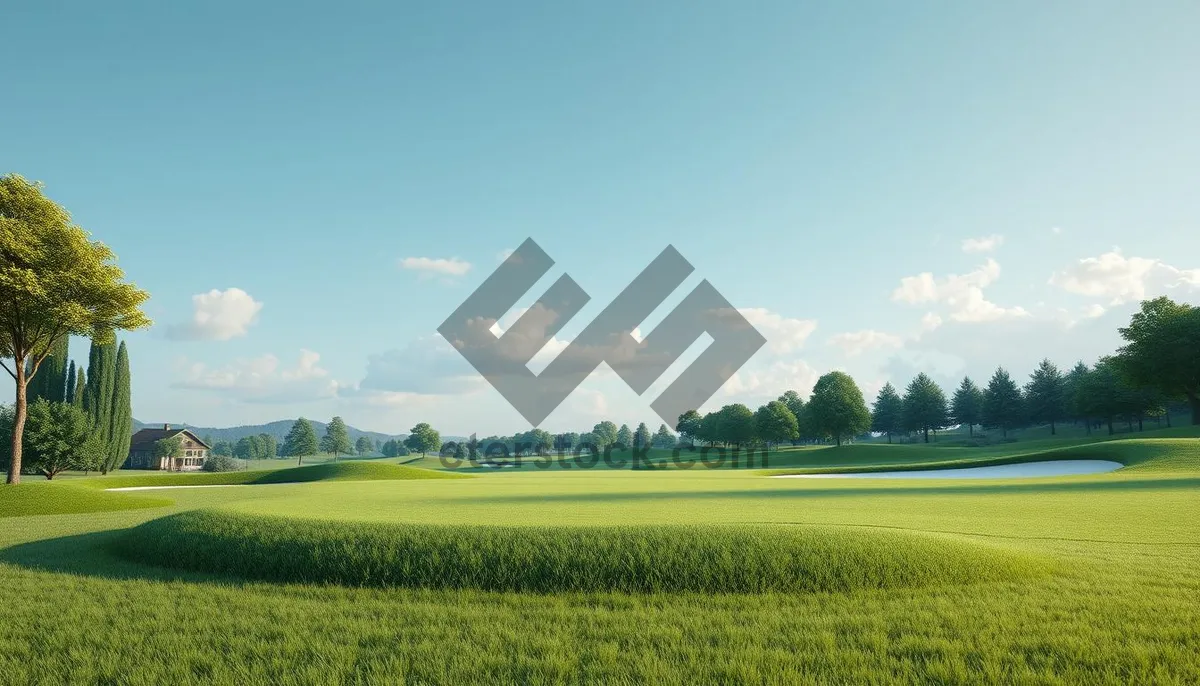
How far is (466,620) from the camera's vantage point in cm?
687

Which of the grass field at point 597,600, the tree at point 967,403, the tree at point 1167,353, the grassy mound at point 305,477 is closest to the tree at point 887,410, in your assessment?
the tree at point 967,403

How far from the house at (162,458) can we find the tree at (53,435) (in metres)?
55.8

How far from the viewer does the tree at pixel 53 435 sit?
158 ft

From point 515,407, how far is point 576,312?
A: 9.33 meters

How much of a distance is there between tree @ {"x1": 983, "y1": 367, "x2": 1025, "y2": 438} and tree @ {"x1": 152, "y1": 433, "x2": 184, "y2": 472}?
124m

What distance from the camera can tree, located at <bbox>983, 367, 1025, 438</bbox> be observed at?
87.0 m

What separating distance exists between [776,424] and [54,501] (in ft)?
241

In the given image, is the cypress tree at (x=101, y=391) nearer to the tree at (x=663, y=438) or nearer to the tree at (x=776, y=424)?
the tree at (x=776, y=424)

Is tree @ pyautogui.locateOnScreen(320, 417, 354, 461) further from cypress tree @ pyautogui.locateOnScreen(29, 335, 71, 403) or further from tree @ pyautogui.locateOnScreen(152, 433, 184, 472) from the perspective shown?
cypress tree @ pyautogui.locateOnScreen(29, 335, 71, 403)

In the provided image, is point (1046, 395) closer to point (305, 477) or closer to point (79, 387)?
point (305, 477)

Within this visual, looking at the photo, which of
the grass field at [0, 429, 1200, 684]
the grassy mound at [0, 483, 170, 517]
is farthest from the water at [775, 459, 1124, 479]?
the grassy mound at [0, 483, 170, 517]

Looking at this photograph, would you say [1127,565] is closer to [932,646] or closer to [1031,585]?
[1031,585]

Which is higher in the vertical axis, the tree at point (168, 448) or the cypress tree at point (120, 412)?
the cypress tree at point (120, 412)

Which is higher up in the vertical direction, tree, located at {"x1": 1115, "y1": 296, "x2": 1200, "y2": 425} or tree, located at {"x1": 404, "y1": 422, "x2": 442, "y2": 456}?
tree, located at {"x1": 1115, "y1": 296, "x2": 1200, "y2": 425}
